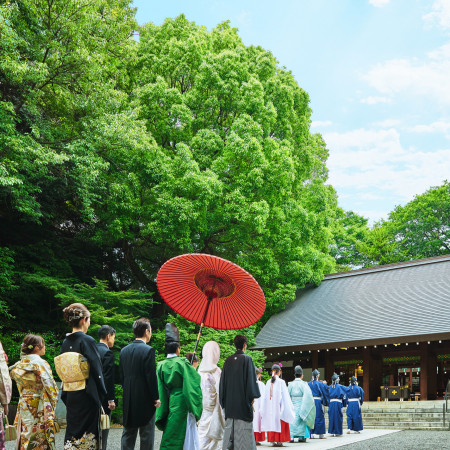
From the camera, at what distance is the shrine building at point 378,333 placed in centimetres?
1716

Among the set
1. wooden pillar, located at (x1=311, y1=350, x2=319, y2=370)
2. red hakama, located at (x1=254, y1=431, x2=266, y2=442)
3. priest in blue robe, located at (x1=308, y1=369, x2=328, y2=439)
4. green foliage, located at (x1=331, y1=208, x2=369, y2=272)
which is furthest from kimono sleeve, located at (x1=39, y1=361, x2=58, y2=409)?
green foliage, located at (x1=331, y1=208, x2=369, y2=272)

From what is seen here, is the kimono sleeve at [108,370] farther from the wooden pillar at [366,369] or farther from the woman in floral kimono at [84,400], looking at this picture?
the wooden pillar at [366,369]

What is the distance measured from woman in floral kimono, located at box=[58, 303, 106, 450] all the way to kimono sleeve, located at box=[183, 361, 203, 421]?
1115 mm

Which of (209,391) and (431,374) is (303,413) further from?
(431,374)

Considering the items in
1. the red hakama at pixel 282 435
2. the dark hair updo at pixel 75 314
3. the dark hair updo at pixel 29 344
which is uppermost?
the dark hair updo at pixel 75 314

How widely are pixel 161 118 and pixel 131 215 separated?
12.8ft

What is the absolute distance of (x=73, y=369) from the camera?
4457mm

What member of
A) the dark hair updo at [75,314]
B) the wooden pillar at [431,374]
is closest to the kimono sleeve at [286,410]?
the dark hair updo at [75,314]

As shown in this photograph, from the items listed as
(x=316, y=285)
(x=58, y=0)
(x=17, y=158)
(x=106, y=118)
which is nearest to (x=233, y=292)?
(x=17, y=158)

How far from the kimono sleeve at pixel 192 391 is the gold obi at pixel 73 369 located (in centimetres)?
127

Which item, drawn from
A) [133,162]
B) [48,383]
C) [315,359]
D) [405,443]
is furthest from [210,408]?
[315,359]

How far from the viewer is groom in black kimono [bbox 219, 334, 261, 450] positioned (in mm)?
6277

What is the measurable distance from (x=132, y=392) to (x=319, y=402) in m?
8.05

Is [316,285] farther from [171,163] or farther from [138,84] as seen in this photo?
[138,84]
